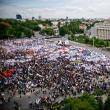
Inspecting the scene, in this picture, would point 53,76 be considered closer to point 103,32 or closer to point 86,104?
point 86,104

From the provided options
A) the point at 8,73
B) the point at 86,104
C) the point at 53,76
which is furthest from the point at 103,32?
the point at 86,104

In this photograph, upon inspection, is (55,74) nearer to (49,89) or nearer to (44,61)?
(49,89)

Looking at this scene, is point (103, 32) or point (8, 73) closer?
point (8, 73)

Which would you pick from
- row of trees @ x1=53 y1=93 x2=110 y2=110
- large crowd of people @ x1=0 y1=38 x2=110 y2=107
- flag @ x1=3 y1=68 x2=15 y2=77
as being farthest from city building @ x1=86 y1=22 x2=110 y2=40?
row of trees @ x1=53 y1=93 x2=110 y2=110

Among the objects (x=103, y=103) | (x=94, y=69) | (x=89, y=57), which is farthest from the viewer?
(x=89, y=57)

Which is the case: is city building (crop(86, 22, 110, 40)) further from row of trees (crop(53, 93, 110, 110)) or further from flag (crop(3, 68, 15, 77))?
row of trees (crop(53, 93, 110, 110))

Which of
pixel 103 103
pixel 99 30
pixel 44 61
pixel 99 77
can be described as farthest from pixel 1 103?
pixel 99 30

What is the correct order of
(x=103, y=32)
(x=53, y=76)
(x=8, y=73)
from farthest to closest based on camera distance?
(x=103, y=32), (x=8, y=73), (x=53, y=76)

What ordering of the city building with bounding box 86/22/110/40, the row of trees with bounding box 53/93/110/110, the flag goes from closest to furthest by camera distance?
the row of trees with bounding box 53/93/110/110 < the flag < the city building with bounding box 86/22/110/40

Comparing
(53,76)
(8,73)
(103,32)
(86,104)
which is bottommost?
(103,32)
